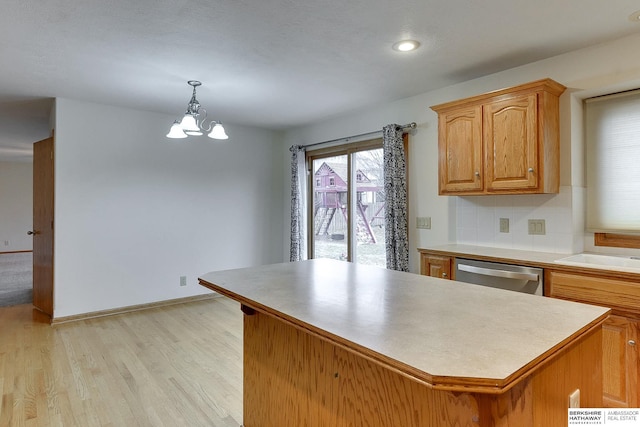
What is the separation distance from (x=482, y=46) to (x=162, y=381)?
337 centimetres

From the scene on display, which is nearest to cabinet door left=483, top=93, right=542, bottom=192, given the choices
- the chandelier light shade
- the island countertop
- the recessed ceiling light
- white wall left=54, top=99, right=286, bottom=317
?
the recessed ceiling light

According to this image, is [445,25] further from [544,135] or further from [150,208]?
[150,208]

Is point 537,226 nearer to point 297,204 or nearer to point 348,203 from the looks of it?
point 348,203

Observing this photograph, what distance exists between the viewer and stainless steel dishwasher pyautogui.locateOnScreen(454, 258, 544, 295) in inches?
95.4

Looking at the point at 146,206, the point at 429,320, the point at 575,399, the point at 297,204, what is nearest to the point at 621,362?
the point at 575,399

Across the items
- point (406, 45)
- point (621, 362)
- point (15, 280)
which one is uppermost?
point (406, 45)

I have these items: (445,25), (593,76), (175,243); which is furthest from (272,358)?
(175,243)

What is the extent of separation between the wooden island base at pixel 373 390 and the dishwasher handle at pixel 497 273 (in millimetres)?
1188

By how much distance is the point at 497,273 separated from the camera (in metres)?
2.58

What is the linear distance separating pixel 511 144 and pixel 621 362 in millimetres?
1556

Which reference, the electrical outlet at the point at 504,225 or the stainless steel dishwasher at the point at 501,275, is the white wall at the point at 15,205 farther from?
the electrical outlet at the point at 504,225

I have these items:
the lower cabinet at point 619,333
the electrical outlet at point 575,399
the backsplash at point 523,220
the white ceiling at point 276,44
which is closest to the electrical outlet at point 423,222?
the backsplash at point 523,220

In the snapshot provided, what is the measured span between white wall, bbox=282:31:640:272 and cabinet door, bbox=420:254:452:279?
0.53m

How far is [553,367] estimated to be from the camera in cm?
106
